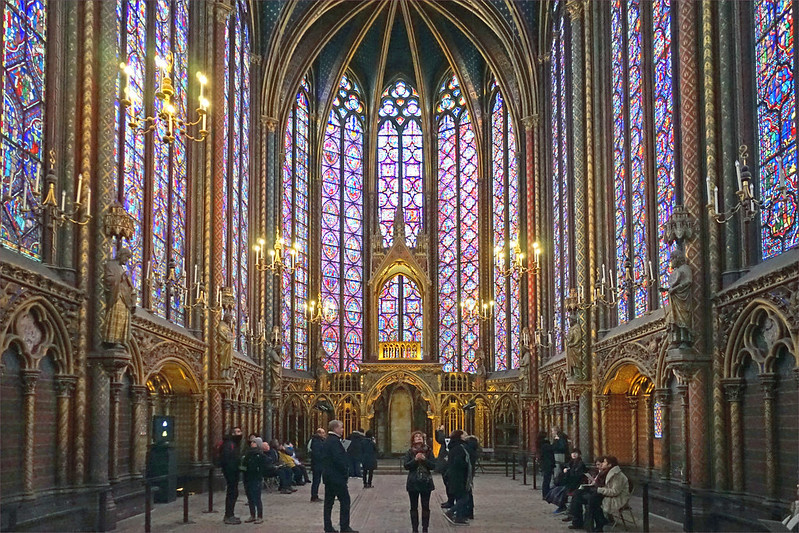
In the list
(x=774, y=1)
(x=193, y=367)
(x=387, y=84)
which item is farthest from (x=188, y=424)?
(x=387, y=84)

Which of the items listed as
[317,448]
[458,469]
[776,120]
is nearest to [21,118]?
[317,448]

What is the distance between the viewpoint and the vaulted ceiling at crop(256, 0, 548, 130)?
1409 inches

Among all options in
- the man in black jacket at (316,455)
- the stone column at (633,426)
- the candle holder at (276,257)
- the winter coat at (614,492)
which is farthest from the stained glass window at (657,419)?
the candle holder at (276,257)

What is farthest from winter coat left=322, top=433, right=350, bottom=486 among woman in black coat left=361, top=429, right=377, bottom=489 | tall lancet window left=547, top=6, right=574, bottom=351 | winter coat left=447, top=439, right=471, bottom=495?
tall lancet window left=547, top=6, right=574, bottom=351

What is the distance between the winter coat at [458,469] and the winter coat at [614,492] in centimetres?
237

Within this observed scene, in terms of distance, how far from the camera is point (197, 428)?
25.1m

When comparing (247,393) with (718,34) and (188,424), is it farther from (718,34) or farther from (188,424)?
(718,34)

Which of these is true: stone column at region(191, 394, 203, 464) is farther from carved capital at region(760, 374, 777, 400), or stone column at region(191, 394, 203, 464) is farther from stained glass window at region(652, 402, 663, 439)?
carved capital at region(760, 374, 777, 400)

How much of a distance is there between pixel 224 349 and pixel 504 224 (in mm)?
17831

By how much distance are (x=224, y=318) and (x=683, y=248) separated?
14.1 meters

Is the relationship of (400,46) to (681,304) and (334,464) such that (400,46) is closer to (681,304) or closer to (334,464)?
(681,304)

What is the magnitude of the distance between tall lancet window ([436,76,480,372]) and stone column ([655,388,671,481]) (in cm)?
2262

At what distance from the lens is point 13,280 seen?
45.8 ft

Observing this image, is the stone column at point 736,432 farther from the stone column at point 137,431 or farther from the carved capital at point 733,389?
the stone column at point 137,431
